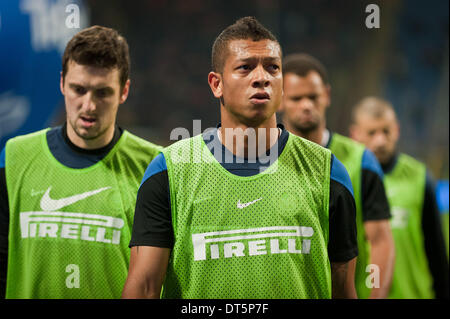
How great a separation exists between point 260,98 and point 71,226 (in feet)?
3.30

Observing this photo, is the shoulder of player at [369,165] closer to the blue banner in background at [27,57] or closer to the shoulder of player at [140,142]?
the shoulder of player at [140,142]

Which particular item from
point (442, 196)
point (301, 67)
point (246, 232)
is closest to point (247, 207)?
point (246, 232)

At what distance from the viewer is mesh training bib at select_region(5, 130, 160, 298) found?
8.25 ft

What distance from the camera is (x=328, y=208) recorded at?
6.88 feet

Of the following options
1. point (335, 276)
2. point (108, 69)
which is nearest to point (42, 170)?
point (108, 69)

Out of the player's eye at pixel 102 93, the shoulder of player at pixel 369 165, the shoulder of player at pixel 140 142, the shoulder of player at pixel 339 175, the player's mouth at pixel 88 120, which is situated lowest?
the shoulder of player at pixel 339 175

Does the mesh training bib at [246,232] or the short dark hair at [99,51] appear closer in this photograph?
the mesh training bib at [246,232]

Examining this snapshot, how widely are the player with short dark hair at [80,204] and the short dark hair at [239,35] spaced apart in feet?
1.85

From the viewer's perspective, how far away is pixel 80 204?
2568mm

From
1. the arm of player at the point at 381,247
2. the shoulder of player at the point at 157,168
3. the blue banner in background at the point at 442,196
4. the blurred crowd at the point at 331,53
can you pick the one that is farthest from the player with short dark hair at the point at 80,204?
the blurred crowd at the point at 331,53

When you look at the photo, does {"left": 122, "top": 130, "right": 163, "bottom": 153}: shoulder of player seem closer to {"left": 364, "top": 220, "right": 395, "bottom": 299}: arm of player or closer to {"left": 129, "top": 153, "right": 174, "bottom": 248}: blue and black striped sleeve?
{"left": 129, "top": 153, "right": 174, "bottom": 248}: blue and black striped sleeve

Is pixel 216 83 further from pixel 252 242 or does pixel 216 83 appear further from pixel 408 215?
pixel 408 215

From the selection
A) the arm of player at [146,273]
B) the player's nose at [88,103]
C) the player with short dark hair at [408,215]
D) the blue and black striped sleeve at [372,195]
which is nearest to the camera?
the arm of player at [146,273]

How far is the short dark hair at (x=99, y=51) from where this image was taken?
8.19ft
